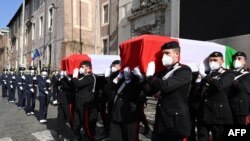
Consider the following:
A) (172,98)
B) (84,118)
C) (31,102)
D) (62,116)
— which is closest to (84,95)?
(84,118)

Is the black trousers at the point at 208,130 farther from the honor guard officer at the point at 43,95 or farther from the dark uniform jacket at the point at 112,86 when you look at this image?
the honor guard officer at the point at 43,95

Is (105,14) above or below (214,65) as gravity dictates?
above

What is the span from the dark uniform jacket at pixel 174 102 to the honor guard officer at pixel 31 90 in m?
8.53

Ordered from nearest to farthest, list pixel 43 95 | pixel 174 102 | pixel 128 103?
pixel 174 102
pixel 128 103
pixel 43 95

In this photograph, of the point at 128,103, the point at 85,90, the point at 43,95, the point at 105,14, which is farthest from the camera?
the point at 105,14

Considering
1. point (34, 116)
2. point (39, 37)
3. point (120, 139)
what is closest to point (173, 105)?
point (120, 139)

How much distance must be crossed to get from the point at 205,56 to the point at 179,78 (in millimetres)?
1906

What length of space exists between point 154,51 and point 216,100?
110 cm

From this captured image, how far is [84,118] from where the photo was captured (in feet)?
23.8

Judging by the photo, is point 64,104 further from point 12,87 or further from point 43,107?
point 12,87

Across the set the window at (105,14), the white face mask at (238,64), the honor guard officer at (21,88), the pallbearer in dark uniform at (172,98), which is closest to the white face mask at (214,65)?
the white face mask at (238,64)

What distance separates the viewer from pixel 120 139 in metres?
5.20

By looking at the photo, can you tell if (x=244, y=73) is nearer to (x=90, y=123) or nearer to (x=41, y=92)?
(x=90, y=123)

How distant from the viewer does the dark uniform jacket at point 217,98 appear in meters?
4.80
